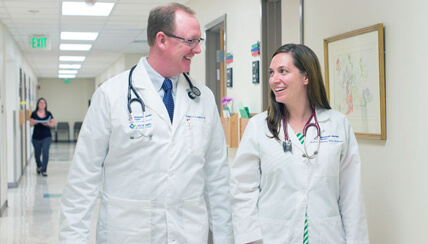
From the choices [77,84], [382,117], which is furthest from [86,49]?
[77,84]

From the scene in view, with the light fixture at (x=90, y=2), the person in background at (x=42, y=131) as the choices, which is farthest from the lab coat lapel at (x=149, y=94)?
the person in background at (x=42, y=131)

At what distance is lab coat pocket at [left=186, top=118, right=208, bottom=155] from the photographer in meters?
1.94

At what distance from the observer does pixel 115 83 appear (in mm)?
1958

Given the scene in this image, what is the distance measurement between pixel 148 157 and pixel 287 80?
0.62 meters

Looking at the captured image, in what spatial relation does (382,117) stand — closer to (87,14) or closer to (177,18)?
(177,18)

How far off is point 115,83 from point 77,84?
2179 cm

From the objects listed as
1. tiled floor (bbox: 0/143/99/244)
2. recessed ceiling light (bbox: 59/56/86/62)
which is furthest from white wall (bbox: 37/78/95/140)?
tiled floor (bbox: 0/143/99/244)

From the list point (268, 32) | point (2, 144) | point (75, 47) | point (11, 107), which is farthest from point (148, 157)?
point (75, 47)

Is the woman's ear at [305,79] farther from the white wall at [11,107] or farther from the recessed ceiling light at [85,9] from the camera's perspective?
the white wall at [11,107]

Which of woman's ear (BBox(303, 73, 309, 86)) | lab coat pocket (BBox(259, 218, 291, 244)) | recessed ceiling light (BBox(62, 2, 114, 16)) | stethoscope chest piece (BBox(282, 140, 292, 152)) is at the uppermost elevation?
recessed ceiling light (BBox(62, 2, 114, 16))

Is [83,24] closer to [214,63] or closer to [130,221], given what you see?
[214,63]

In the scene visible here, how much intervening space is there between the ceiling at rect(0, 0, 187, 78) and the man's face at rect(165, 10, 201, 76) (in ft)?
15.5

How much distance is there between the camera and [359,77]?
2721mm

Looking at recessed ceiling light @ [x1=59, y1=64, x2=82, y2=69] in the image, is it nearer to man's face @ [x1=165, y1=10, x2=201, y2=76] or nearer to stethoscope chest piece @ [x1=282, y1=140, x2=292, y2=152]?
man's face @ [x1=165, y1=10, x2=201, y2=76]
